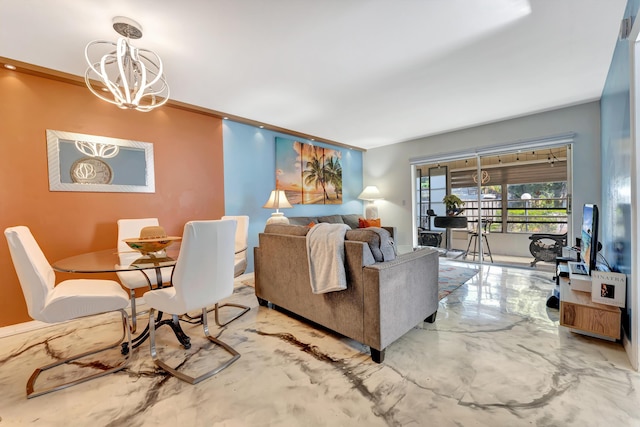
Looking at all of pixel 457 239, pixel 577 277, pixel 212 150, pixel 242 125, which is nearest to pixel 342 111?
pixel 242 125

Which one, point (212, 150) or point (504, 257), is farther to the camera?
point (504, 257)

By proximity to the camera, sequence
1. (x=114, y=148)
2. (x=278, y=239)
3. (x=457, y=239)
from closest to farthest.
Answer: (x=278, y=239) → (x=114, y=148) → (x=457, y=239)

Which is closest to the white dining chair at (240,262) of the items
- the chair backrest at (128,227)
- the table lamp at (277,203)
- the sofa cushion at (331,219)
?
the table lamp at (277,203)

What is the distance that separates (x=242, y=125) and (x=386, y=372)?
12.4ft

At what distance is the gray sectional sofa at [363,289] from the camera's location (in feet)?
5.98

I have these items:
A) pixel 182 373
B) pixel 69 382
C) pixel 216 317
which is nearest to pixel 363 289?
pixel 182 373

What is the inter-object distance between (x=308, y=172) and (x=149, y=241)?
356 cm

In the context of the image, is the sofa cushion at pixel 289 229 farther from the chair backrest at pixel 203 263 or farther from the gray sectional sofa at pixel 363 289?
the chair backrest at pixel 203 263

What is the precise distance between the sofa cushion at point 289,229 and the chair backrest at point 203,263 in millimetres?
677

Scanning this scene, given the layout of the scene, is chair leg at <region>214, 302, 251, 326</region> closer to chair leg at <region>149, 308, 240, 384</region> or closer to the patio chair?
chair leg at <region>149, 308, 240, 384</region>

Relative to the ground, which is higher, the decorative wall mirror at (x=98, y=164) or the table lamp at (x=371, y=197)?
the decorative wall mirror at (x=98, y=164)

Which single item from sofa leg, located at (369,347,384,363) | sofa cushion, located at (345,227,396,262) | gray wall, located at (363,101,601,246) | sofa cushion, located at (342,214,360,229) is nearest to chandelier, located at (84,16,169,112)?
sofa cushion, located at (345,227,396,262)

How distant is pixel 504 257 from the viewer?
5496mm

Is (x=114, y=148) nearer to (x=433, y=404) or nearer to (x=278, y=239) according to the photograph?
(x=278, y=239)
